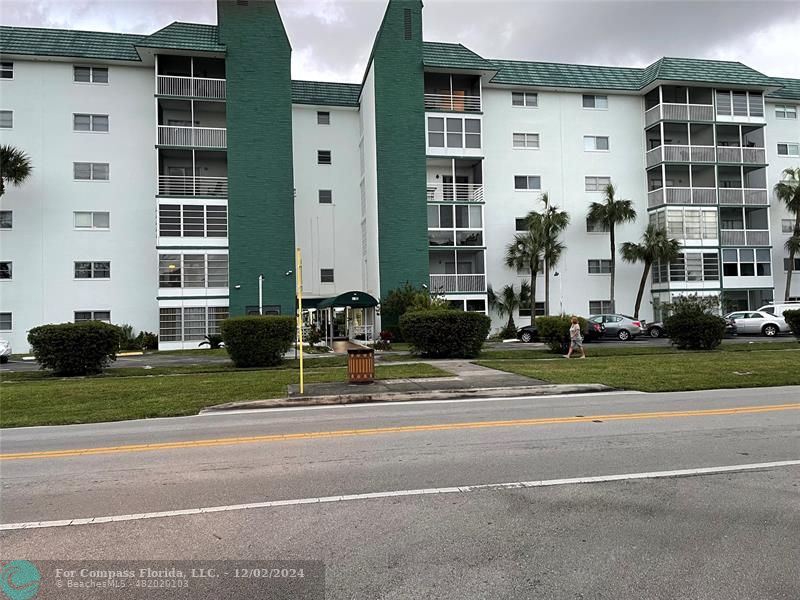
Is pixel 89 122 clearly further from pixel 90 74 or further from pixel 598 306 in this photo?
pixel 598 306

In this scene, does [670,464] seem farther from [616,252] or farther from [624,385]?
[616,252]

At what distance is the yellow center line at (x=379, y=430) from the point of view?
25.4ft

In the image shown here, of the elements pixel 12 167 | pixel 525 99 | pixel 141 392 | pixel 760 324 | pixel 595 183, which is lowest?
pixel 141 392

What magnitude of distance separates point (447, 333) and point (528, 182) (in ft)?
68.7

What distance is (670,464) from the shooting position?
6.39 metres

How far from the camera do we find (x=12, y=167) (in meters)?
30.5

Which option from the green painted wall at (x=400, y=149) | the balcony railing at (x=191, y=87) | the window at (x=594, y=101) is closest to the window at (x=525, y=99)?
the window at (x=594, y=101)

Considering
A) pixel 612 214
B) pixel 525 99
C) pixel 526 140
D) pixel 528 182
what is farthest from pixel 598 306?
pixel 525 99

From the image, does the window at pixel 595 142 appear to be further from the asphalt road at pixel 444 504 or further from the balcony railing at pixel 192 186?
the asphalt road at pixel 444 504

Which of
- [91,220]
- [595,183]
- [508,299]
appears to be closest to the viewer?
[91,220]

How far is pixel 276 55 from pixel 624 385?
30.8m

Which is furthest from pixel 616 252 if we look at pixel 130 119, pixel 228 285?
pixel 130 119

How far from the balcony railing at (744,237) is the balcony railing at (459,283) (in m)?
17.0

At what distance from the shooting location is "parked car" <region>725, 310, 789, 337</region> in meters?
31.9
